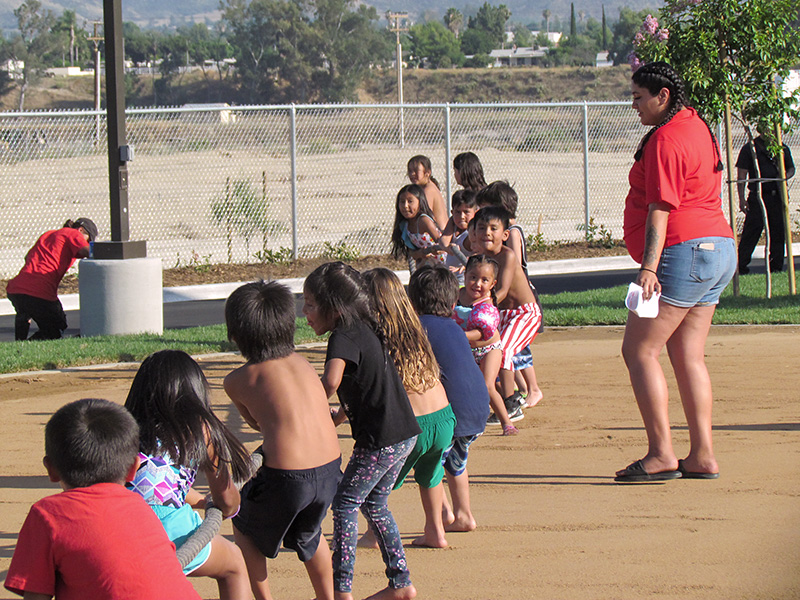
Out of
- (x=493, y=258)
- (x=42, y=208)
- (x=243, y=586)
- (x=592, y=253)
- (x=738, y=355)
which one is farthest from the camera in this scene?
(x=42, y=208)

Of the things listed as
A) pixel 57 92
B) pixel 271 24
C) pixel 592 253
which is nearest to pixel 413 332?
pixel 592 253

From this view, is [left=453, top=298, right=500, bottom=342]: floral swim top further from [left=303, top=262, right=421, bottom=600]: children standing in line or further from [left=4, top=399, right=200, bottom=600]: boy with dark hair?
[left=4, top=399, right=200, bottom=600]: boy with dark hair

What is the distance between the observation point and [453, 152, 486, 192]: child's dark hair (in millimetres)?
8180

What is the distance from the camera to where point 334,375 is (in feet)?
12.6

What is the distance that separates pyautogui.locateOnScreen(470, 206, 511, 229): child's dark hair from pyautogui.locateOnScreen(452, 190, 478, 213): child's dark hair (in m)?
1.01

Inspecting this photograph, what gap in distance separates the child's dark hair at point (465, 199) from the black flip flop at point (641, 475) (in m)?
2.78

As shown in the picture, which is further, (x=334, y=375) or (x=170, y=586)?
(x=334, y=375)

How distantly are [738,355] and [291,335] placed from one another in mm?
5867

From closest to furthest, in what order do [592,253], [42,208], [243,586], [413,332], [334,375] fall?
[243,586]
[334,375]
[413,332]
[592,253]
[42,208]

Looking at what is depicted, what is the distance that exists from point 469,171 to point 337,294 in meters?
4.42

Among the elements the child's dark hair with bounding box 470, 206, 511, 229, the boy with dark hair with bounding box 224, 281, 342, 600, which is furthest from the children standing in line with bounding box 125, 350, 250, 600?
the child's dark hair with bounding box 470, 206, 511, 229

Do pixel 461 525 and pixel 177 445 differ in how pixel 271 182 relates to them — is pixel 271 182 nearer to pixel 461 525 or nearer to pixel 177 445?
pixel 461 525

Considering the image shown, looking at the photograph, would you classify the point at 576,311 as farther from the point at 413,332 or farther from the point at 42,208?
the point at 42,208

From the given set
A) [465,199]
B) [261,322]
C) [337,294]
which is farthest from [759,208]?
[261,322]
